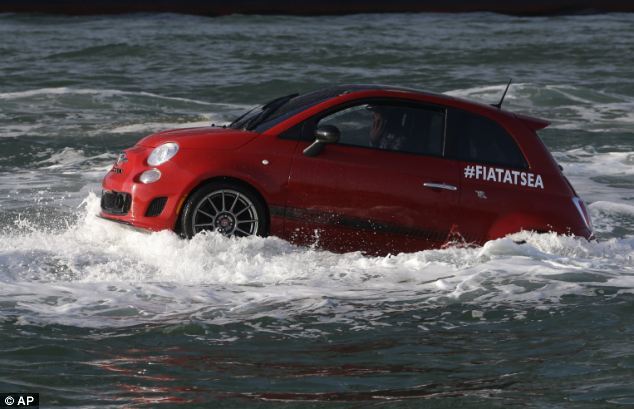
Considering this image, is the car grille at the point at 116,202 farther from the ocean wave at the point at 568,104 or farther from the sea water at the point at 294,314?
the ocean wave at the point at 568,104

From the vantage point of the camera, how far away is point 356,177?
379 inches

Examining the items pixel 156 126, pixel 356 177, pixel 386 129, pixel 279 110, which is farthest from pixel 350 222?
pixel 156 126

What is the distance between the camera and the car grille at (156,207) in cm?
945

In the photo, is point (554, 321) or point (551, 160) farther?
point (551, 160)

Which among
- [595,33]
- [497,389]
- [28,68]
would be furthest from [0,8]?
[497,389]

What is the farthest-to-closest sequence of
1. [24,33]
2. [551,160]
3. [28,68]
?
[24,33], [28,68], [551,160]

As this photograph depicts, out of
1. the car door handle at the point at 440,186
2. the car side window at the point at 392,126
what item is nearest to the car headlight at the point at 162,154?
the car side window at the point at 392,126

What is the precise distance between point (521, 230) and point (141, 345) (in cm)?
360

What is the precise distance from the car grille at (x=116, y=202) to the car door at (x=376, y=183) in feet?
3.98

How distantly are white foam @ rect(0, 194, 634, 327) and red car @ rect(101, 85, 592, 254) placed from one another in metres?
0.14

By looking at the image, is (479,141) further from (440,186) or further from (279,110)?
(279,110)

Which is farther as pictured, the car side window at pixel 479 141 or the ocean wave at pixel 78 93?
the ocean wave at pixel 78 93

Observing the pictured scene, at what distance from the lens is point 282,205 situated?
9.54 m

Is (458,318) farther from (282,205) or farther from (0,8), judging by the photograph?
(0,8)
